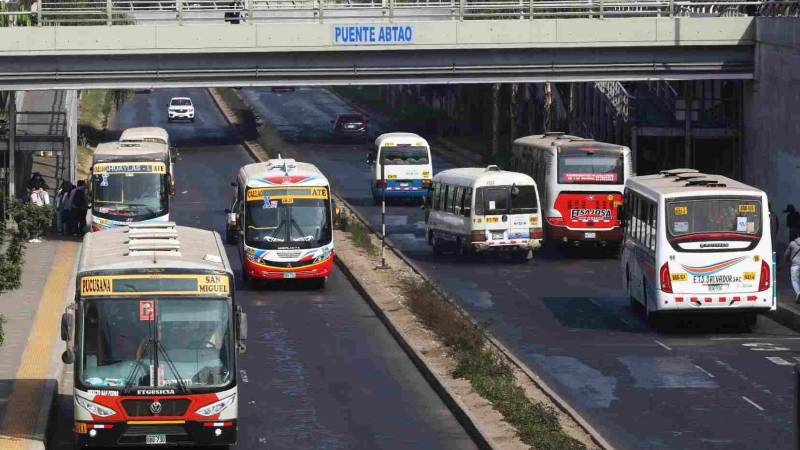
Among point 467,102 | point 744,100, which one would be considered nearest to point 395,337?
point 744,100

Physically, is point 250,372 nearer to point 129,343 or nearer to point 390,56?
point 129,343

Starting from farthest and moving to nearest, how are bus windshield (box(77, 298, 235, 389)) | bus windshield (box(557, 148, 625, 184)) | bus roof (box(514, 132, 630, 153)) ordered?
bus roof (box(514, 132, 630, 153)), bus windshield (box(557, 148, 625, 184)), bus windshield (box(77, 298, 235, 389))

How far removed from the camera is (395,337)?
28.0 m

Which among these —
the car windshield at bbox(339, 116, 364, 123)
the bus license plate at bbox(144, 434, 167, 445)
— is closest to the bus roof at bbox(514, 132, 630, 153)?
the bus license plate at bbox(144, 434, 167, 445)

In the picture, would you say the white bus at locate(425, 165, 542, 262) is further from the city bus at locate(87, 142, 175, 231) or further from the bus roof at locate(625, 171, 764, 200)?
the city bus at locate(87, 142, 175, 231)

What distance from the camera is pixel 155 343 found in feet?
60.1

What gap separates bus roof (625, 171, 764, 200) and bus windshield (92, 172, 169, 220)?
15526 millimetres

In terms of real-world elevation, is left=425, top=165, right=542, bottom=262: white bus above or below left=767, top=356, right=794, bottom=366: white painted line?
above

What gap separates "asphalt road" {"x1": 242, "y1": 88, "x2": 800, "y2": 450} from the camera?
20.5 m

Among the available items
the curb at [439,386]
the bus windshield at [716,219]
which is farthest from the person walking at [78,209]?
the bus windshield at [716,219]

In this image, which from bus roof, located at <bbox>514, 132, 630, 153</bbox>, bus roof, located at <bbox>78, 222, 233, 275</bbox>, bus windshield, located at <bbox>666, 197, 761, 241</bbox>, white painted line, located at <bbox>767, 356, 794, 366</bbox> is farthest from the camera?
bus roof, located at <bbox>514, 132, 630, 153</bbox>

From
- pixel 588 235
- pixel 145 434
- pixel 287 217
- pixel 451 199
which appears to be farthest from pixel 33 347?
pixel 588 235

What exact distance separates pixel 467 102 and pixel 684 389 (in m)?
64.9

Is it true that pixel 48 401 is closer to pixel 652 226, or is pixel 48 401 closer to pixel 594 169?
pixel 652 226
